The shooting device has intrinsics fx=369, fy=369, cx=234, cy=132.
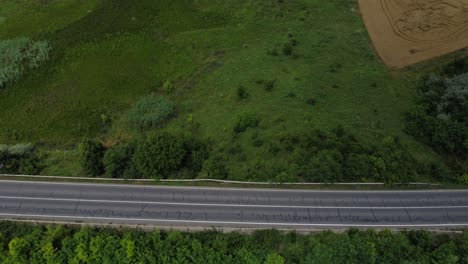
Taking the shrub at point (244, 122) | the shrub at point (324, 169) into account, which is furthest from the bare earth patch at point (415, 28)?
the shrub at point (244, 122)

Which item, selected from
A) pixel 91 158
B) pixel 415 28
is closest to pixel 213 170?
pixel 91 158

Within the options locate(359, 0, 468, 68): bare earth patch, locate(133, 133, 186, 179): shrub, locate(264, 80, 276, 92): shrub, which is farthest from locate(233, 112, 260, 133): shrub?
locate(359, 0, 468, 68): bare earth patch

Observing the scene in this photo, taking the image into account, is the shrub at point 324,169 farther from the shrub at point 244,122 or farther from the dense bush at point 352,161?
the shrub at point 244,122

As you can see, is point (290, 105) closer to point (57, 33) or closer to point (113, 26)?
point (113, 26)

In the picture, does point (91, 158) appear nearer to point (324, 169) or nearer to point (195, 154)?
point (195, 154)

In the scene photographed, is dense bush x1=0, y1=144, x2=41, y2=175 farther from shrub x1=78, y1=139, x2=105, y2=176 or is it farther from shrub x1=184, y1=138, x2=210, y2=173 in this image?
shrub x1=184, y1=138, x2=210, y2=173
